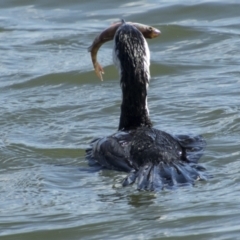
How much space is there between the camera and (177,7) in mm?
15695

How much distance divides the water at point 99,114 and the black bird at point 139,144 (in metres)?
0.13

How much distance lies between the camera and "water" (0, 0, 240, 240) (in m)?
7.96

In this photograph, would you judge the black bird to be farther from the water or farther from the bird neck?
the water

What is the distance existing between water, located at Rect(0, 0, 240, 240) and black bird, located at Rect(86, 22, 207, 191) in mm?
128

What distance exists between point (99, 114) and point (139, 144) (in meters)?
2.25

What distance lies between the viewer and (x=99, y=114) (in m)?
11.1

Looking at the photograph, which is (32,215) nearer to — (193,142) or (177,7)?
(193,142)

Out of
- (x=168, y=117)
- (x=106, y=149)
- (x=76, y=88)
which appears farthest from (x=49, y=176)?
(x=76, y=88)

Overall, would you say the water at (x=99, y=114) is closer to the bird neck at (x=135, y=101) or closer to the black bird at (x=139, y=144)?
the black bird at (x=139, y=144)

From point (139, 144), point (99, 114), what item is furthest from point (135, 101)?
point (99, 114)

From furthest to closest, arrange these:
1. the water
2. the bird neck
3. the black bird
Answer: the bird neck → the black bird → the water

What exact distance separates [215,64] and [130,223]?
5282 mm

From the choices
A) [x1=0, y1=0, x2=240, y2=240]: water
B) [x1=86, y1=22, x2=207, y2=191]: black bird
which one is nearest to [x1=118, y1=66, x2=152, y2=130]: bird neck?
[x1=86, y1=22, x2=207, y2=191]: black bird

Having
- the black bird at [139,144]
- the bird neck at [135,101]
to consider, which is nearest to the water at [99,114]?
the black bird at [139,144]
